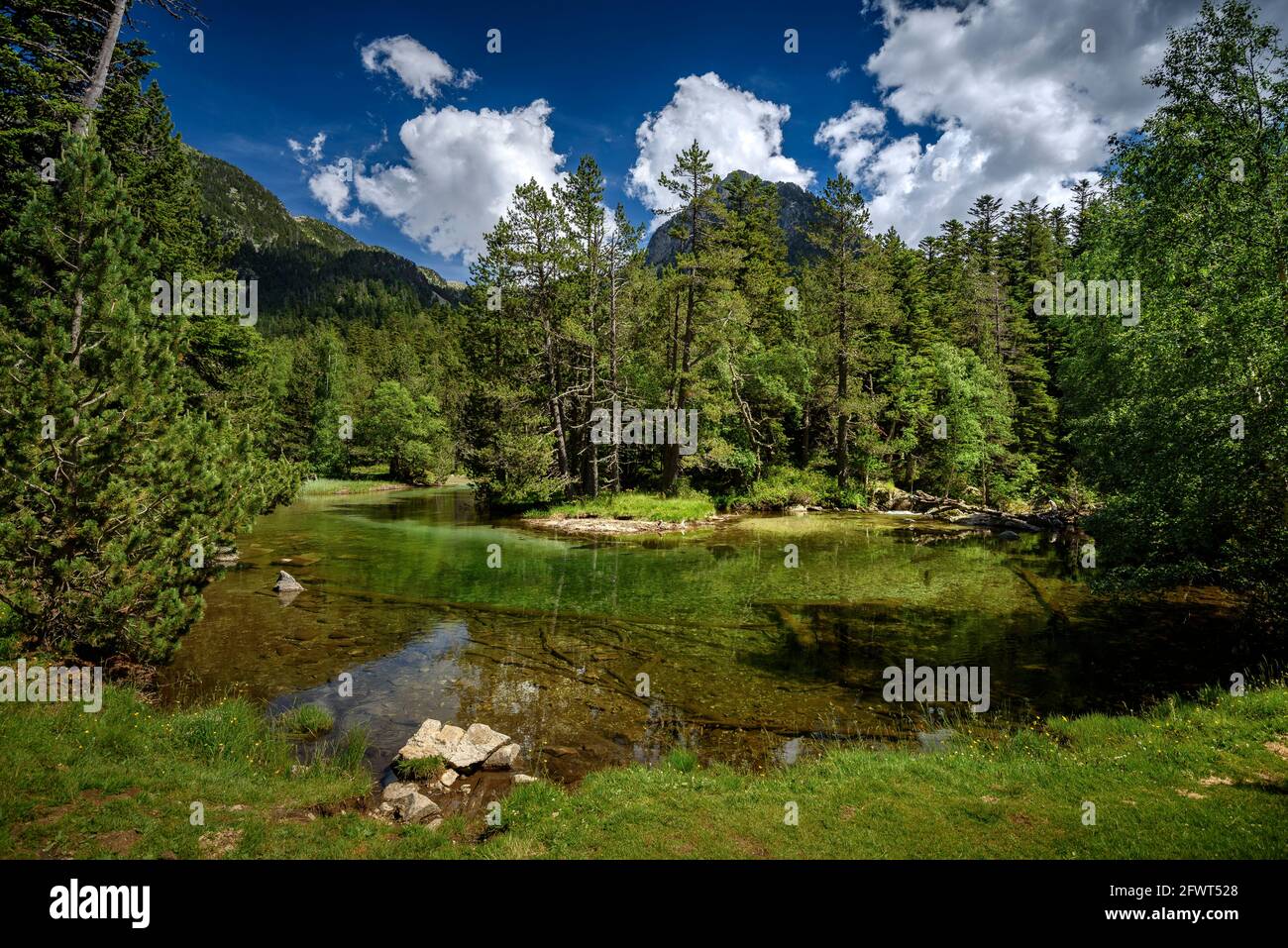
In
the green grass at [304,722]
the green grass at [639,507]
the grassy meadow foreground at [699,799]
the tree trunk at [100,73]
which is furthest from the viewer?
the green grass at [639,507]

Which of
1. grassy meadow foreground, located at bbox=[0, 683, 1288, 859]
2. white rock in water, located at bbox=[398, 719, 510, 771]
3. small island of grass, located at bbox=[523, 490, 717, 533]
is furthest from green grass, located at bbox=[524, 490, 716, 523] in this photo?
grassy meadow foreground, located at bbox=[0, 683, 1288, 859]

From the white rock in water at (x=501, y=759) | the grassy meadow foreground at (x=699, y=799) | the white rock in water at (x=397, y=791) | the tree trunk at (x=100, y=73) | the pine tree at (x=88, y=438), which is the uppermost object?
the tree trunk at (x=100, y=73)

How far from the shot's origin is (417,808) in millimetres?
7703

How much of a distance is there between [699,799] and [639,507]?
30.7 metres

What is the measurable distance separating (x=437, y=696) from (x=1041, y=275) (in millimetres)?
66233

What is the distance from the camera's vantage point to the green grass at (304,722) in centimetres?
1052

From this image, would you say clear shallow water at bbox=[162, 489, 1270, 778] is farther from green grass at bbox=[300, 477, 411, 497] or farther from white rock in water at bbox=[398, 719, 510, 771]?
green grass at bbox=[300, 477, 411, 497]

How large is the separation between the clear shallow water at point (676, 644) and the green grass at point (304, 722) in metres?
0.68

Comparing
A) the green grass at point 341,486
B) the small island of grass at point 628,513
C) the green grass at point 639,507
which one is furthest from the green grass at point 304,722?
the green grass at point 341,486

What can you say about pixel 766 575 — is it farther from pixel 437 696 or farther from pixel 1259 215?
pixel 1259 215

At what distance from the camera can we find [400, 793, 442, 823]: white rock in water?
24.9 ft

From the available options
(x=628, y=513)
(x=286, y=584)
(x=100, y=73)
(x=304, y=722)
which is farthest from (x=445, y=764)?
(x=628, y=513)

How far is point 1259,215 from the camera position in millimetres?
12430

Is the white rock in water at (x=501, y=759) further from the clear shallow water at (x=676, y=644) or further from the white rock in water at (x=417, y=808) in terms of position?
the white rock in water at (x=417, y=808)
